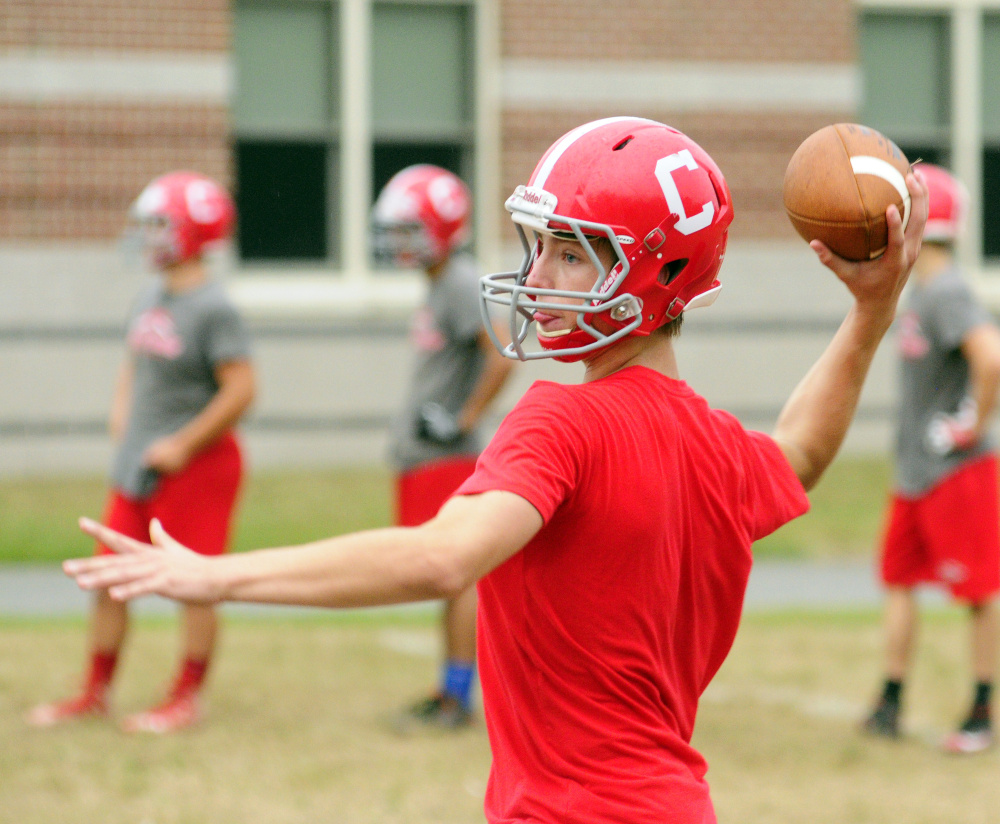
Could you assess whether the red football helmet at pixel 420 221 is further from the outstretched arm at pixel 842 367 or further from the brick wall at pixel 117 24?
the brick wall at pixel 117 24

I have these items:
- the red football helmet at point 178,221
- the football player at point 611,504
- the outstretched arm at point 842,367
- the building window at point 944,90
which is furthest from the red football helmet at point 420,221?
the building window at point 944,90

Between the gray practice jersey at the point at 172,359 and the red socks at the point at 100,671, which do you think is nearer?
the gray practice jersey at the point at 172,359

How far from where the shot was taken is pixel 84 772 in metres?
5.76

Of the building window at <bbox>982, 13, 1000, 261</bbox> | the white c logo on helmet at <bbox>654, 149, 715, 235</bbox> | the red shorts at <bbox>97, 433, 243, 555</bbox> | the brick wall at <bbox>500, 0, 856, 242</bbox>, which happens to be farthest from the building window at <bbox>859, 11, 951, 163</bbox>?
the white c logo on helmet at <bbox>654, 149, 715, 235</bbox>

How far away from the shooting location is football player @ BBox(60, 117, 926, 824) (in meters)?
2.30

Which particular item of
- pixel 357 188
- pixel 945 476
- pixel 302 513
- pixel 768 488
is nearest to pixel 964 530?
pixel 945 476

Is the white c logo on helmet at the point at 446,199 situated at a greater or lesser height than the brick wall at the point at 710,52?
lesser

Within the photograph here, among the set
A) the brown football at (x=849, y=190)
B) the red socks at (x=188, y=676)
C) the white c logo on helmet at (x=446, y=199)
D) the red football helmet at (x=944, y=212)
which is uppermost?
the white c logo on helmet at (x=446, y=199)

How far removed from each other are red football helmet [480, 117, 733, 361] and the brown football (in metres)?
0.27

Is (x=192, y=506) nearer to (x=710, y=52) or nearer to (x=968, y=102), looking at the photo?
(x=710, y=52)

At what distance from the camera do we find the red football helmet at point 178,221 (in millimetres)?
6438

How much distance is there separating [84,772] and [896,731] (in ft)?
11.8

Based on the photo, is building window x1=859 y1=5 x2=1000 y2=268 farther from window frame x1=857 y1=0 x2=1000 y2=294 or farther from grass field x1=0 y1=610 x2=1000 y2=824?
grass field x1=0 y1=610 x2=1000 y2=824

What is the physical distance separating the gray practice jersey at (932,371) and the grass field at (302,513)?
4380 mm
